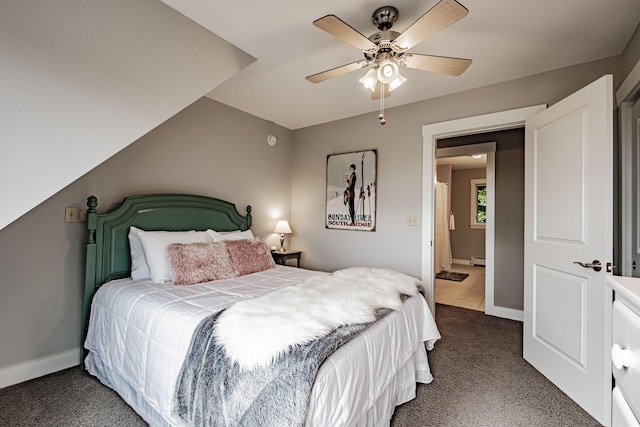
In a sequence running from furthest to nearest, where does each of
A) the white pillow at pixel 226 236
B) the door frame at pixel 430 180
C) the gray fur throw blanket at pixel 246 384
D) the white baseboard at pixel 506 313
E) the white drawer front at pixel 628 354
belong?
the white baseboard at pixel 506 313 → the door frame at pixel 430 180 → the white pillow at pixel 226 236 → the gray fur throw blanket at pixel 246 384 → the white drawer front at pixel 628 354

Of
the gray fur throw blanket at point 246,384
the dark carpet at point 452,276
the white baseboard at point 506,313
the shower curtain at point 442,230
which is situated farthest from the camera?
the shower curtain at point 442,230

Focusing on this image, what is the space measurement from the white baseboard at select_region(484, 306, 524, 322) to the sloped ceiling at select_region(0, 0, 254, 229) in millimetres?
3978

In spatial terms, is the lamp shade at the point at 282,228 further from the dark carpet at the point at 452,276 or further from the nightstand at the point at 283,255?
the dark carpet at the point at 452,276

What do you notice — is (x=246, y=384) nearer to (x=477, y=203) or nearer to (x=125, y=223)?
(x=125, y=223)

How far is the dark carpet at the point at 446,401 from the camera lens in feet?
5.76

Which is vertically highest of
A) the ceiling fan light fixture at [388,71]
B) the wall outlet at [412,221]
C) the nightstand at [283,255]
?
the ceiling fan light fixture at [388,71]

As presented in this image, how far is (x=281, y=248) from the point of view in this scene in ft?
13.4

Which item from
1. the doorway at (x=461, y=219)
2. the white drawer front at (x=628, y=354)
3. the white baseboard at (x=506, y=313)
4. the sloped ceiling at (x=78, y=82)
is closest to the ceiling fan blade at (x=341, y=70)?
the sloped ceiling at (x=78, y=82)

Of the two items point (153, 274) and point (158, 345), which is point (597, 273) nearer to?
point (158, 345)

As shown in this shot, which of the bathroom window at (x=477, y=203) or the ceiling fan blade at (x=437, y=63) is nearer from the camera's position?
the ceiling fan blade at (x=437, y=63)

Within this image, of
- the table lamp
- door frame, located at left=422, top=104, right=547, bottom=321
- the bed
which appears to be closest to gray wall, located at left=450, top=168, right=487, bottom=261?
door frame, located at left=422, top=104, right=547, bottom=321

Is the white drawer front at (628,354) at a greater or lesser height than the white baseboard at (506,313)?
greater

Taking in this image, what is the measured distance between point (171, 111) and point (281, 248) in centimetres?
250

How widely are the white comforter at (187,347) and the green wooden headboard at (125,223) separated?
184 mm
